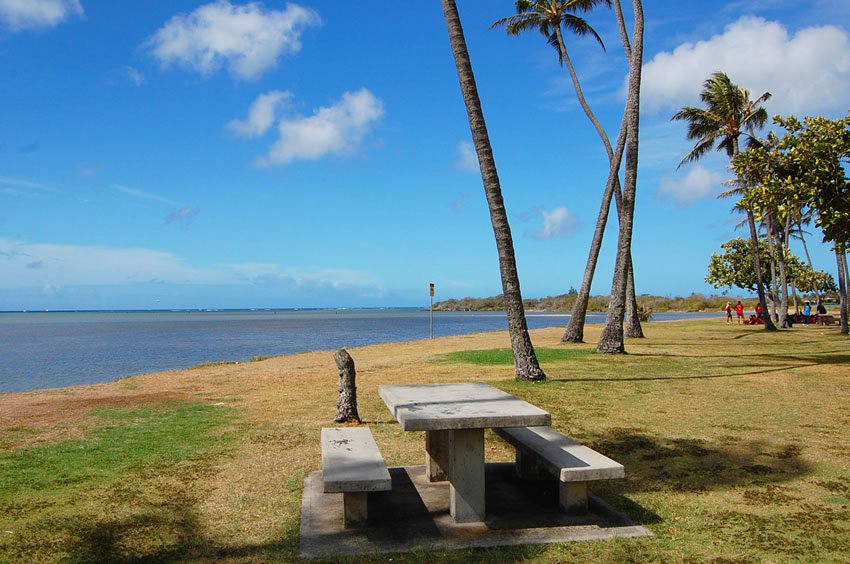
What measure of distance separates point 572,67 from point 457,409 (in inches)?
905

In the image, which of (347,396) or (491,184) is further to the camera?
(491,184)

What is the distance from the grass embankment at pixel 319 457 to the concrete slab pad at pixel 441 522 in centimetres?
17

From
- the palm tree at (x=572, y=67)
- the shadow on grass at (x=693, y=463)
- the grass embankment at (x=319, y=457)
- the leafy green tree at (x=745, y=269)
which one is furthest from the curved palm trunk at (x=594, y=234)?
the leafy green tree at (x=745, y=269)

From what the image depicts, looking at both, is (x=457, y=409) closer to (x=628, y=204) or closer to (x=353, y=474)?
(x=353, y=474)

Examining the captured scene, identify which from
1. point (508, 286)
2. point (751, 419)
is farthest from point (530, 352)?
point (751, 419)

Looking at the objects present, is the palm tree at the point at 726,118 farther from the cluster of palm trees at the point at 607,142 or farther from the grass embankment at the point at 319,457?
the grass embankment at the point at 319,457

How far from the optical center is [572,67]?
83.1 ft

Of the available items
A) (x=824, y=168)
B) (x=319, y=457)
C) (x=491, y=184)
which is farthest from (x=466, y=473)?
(x=824, y=168)

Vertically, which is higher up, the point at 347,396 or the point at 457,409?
the point at 457,409

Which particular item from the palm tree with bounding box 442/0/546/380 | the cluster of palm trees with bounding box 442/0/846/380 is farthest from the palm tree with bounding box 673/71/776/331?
the palm tree with bounding box 442/0/546/380

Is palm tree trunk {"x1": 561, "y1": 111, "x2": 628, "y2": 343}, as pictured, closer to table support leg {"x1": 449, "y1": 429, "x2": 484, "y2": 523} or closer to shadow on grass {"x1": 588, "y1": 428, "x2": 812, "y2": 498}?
shadow on grass {"x1": 588, "y1": 428, "x2": 812, "y2": 498}

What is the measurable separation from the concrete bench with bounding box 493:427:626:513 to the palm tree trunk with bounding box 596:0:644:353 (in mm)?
13287

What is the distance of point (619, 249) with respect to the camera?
62.0ft

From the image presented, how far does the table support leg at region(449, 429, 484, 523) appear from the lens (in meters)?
4.89
